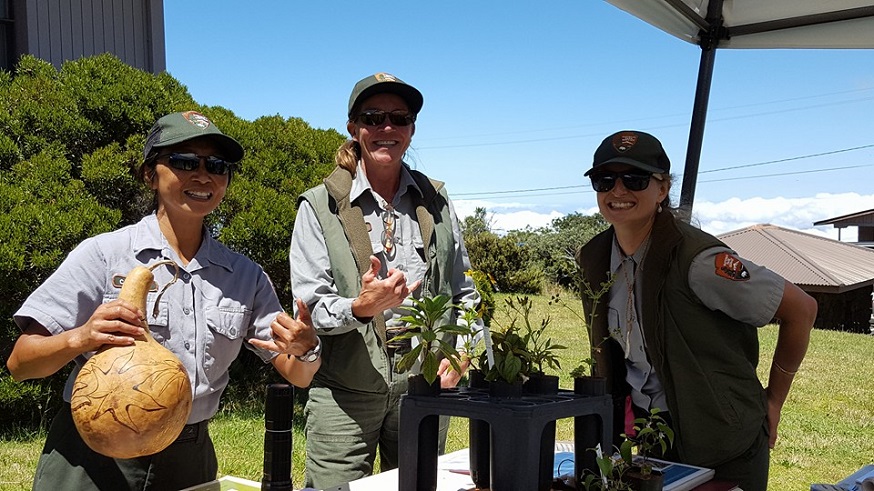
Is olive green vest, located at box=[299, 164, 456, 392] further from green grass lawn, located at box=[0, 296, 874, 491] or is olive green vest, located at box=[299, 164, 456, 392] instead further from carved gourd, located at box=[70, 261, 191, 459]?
carved gourd, located at box=[70, 261, 191, 459]

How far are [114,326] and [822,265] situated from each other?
1676 centimetres

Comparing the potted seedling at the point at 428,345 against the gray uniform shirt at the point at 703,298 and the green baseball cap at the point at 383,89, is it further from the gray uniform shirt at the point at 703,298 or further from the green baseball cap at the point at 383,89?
the green baseball cap at the point at 383,89

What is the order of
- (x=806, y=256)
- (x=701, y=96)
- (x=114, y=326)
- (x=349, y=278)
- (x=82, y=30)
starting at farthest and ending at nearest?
(x=806, y=256) < (x=82, y=30) < (x=701, y=96) < (x=349, y=278) < (x=114, y=326)

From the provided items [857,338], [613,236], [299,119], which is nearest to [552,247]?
[857,338]

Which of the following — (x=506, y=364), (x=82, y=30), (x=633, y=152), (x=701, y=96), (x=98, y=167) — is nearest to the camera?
(x=506, y=364)

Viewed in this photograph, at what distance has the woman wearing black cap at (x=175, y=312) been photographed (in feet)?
6.33

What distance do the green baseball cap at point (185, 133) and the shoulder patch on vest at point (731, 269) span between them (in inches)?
53.8

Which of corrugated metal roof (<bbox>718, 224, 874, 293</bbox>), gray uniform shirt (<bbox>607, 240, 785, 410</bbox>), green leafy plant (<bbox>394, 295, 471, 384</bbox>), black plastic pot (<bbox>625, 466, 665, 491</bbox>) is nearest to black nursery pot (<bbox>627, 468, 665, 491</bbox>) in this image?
black plastic pot (<bbox>625, 466, 665, 491</bbox>)

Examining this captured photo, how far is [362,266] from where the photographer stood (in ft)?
8.59

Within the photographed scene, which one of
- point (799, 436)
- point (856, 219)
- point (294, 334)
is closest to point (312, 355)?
point (294, 334)

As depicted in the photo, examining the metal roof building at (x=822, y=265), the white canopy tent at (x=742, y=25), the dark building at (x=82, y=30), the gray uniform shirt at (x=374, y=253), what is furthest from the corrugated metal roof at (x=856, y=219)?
the gray uniform shirt at (x=374, y=253)

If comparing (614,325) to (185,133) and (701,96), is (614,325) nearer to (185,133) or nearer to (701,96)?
(185,133)

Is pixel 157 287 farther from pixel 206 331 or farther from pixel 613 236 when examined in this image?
pixel 613 236

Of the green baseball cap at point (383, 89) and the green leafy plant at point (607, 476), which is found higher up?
the green baseball cap at point (383, 89)
